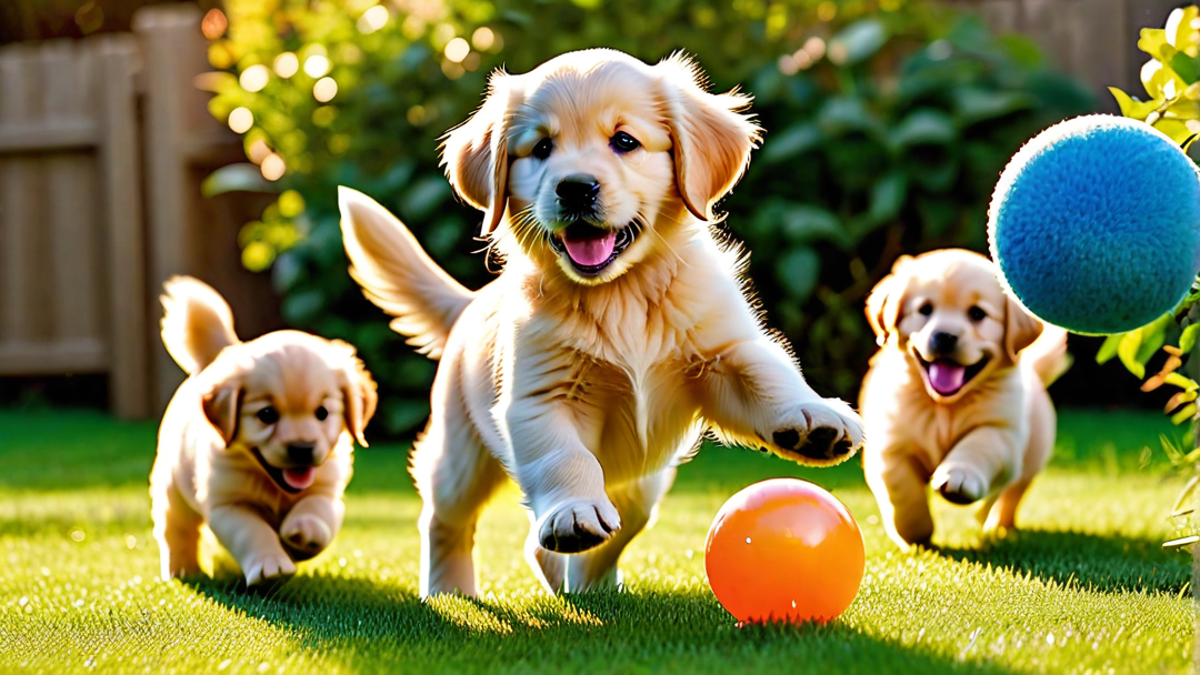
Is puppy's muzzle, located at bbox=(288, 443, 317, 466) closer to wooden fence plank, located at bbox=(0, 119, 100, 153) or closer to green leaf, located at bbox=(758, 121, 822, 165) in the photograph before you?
green leaf, located at bbox=(758, 121, 822, 165)

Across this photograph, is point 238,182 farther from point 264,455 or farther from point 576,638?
point 576,638

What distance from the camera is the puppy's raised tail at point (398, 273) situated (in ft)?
12.7

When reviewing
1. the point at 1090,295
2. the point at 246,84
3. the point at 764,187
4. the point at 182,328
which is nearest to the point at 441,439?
the point at 182,328

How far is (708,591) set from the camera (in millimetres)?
3092

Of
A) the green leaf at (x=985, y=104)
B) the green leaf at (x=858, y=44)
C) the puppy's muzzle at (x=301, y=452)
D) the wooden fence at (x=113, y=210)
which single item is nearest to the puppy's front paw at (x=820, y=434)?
the puppy's muzzle at (x=301, y=452)

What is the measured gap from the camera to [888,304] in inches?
150

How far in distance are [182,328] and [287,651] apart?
79.9 inches

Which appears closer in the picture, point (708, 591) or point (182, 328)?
point (708, 591)

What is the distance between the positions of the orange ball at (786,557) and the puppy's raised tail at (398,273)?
1.47 m

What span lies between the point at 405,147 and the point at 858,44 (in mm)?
2810

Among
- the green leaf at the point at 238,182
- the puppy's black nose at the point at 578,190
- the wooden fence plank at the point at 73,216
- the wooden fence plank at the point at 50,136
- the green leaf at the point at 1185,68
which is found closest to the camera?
the puppy's black nose at the point at 578,190

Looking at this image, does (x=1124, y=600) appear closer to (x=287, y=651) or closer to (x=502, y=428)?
(x=502, y=428)

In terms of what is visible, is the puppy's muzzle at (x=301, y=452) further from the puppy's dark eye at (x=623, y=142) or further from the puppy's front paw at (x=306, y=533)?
the puppy's dark eye at (x=623, y=142)

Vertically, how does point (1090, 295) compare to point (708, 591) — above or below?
above
